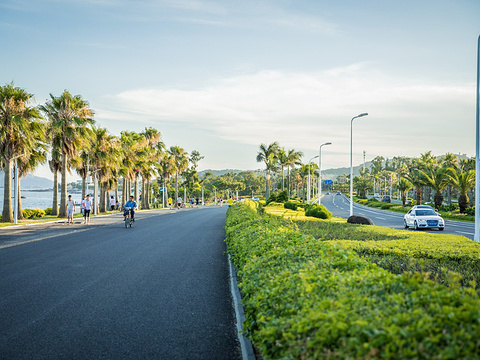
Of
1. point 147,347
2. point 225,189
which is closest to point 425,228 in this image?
point 147,347

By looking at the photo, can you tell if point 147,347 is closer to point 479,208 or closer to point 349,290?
point 349,290

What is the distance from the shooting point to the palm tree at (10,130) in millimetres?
27234

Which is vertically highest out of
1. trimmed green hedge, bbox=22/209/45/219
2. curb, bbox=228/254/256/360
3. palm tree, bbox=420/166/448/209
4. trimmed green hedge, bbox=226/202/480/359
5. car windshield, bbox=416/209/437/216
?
palm tree, bbox=420/166/448/209

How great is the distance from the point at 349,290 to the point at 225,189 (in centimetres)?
11941

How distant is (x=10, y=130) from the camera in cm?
2748

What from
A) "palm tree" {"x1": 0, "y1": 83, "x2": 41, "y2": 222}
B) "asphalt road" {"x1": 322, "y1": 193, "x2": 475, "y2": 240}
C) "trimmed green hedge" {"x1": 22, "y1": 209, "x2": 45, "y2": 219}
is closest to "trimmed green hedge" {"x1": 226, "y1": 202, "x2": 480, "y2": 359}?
"asphalt road" {"x1": 322, "y1": 193, "x2": 475, "y2": 240}

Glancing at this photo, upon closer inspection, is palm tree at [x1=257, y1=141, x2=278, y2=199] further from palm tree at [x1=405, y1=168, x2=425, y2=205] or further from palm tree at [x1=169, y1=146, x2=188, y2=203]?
palm tree at [x1=405, y1=168, x2=425, y2=205]

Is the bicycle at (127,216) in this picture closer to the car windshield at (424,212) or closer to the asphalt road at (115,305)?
the asphalt road at (115,305)

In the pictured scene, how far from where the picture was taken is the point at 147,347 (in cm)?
527

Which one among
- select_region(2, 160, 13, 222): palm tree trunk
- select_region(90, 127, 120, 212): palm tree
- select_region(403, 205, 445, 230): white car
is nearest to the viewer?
select_region(403, 205, 445, 230): white car

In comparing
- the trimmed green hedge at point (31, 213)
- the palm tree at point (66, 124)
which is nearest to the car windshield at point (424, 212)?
the palm tree at point (66, 124)

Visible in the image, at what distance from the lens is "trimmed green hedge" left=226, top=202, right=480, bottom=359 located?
8.91 feet

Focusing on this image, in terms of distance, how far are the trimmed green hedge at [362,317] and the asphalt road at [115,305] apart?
1343mm

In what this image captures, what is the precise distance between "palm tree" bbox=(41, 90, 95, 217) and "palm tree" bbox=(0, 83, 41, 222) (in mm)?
4734
